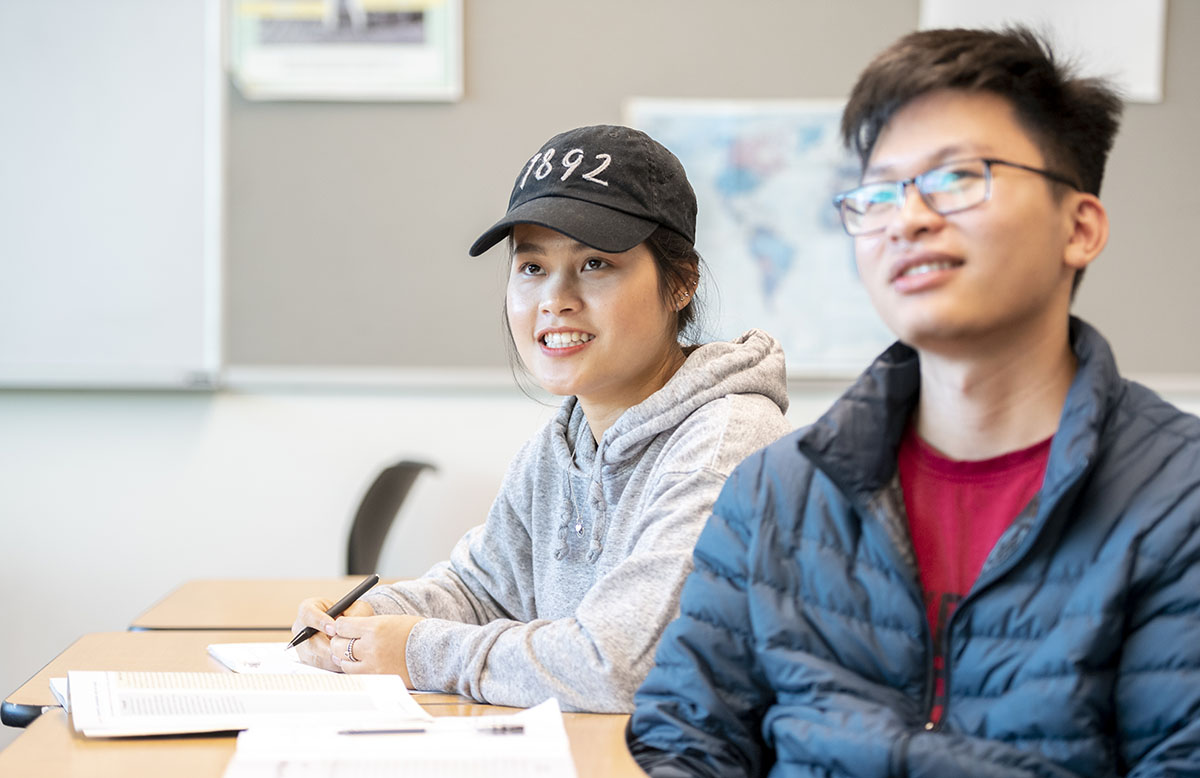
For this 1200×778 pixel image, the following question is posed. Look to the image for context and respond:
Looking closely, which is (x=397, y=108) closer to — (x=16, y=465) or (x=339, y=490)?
(x=339, y=490)

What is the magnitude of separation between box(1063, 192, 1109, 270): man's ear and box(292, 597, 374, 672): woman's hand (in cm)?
99

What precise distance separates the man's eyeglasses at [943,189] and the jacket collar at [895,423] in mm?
156

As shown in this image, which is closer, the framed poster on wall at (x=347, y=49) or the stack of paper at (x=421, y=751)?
the stack of paper at (x=421, y=751)

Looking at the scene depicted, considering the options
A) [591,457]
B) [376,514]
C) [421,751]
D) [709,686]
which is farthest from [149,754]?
[376,514]

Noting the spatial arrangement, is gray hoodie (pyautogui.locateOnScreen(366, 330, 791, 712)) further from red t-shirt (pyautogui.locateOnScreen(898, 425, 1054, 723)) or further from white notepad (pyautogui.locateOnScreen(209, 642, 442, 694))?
red t-shirt (pyautogui.locateOnScreen(898, 425, 1054, 723))

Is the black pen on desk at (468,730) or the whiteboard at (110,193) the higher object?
the whiteboard at (110,193)

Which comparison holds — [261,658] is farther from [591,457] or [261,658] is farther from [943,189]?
[943,189]

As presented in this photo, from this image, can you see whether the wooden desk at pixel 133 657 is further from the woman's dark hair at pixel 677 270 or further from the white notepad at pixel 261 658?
the woman's dark hair at pixel 677 270

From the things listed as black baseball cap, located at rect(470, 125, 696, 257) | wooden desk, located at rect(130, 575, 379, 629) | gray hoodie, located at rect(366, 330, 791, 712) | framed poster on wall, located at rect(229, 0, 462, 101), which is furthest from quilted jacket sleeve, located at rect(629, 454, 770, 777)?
framed poster on wall, located at rect(229, 0, 462, 101)

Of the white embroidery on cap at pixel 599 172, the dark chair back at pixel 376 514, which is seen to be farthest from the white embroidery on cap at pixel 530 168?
the dark chair back at pixel 376 514

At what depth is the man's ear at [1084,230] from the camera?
1.05 m

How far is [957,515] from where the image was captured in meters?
1.08

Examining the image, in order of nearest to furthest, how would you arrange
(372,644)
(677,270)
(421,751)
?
(421,751) < (372,644) < (677,270)

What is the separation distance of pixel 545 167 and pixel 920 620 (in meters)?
0.82
